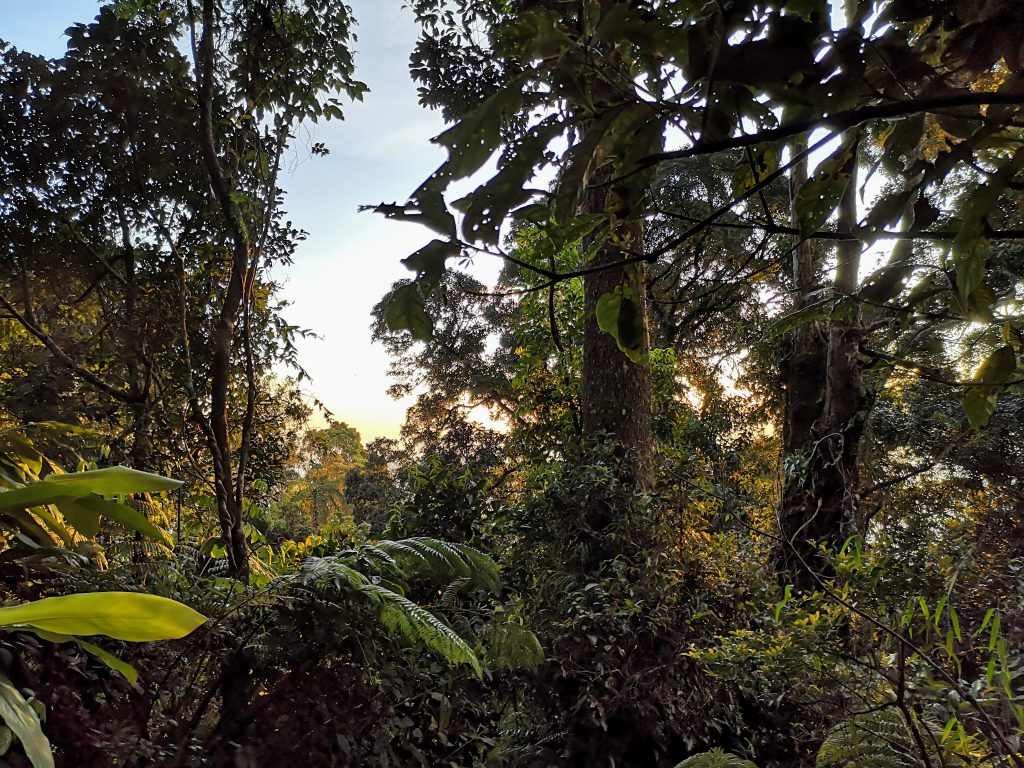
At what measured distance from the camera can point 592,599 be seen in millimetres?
2348

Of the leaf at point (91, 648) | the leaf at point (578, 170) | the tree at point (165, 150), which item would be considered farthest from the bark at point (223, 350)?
the leaf at point (578, 170)

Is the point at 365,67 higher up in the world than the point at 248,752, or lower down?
higher up

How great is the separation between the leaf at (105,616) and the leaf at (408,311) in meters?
0.60

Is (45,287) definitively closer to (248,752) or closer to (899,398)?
(248,752)

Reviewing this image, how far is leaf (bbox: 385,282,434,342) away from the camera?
46 centimetres

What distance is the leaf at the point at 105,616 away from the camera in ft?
2.64

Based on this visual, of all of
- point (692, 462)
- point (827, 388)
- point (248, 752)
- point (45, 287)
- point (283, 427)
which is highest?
point (45, 287)

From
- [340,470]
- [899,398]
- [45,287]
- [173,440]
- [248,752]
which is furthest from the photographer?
[340,470]

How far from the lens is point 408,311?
0.47 metres

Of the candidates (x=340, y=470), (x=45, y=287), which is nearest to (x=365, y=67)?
(x=45, y=287)

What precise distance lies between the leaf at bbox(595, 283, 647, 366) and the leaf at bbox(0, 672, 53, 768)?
0.93 m

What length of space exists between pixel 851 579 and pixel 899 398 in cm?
591

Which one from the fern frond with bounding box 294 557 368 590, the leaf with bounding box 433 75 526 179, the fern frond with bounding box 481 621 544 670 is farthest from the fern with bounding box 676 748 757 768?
the leaf with bounding box 433 75 526 179

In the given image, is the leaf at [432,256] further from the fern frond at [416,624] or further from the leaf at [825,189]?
the fern frond at [416,624]
